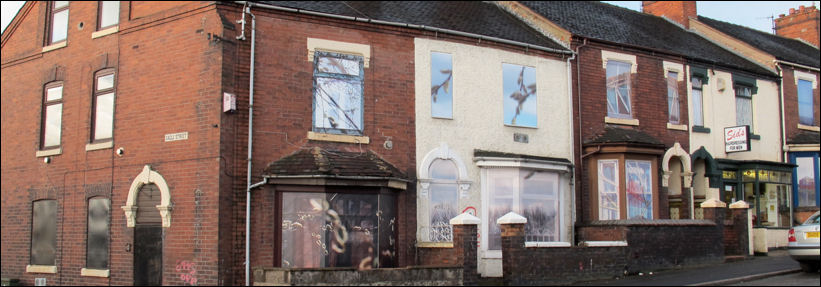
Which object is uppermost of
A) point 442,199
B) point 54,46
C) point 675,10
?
point 675,10

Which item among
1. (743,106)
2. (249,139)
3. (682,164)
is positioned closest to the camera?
(249,139)

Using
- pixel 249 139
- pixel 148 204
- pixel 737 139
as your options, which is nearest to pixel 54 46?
pixel 148 204

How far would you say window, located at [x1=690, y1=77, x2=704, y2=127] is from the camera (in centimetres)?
2297

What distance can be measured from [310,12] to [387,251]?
5255 millimetres

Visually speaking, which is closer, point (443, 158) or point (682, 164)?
point (443, 158)

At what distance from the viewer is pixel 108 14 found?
17.9 metres

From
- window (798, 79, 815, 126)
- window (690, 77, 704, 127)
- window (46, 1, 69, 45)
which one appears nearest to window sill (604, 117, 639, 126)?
window (690, 77, 704, 127)

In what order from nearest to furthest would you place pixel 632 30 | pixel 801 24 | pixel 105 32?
pixel 105 32, pixel 632 30, pixel 801 24

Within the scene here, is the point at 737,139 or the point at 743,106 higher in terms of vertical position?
the point at 743,106

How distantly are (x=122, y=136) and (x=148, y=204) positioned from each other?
5.55 ft

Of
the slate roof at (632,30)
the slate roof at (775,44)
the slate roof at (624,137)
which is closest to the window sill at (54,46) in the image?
the slate roof at (632,30)

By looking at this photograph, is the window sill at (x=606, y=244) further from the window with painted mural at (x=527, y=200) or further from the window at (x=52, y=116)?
the window at (x=52, y=116)

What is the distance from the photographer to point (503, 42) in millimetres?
19297

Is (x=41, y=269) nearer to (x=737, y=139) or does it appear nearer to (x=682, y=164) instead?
(x=682, y=164)
